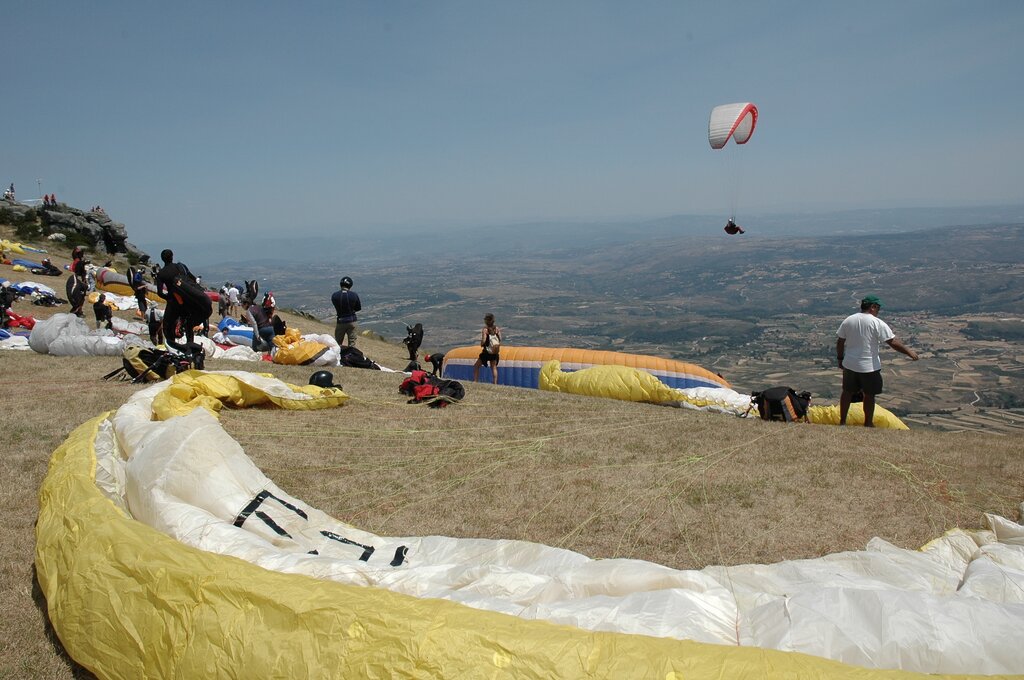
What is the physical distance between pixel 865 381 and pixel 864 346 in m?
0.49

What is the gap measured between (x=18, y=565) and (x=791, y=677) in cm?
486

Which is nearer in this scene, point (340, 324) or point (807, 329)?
point (340, 324)

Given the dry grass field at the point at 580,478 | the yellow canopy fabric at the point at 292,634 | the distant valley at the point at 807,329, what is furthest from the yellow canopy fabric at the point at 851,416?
the distant valley at the point at 807,329

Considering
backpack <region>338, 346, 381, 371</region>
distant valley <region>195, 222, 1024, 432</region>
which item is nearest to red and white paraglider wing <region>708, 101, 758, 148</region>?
backpack <region>338, 346, 381, 371</region>

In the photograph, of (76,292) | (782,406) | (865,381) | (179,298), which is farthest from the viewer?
(76,292)

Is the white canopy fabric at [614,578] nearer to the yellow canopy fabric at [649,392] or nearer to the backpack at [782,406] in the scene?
the backpack at [782,406]

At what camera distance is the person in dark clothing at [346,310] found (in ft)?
43.3

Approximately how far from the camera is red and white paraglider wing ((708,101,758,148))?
1725 centimetres

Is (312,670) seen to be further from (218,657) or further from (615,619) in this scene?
(615,619)

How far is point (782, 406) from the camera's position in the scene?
9.93 m

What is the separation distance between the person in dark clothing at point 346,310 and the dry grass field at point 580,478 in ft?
14.8

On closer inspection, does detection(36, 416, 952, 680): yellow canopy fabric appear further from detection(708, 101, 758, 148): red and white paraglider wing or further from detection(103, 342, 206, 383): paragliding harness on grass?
Answer: detection(708, 101, 758, 148): red and white paraglider wing

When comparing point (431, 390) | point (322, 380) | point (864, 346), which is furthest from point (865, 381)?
point (322, 380)

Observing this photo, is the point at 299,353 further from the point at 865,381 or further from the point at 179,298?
the point at 865,381
